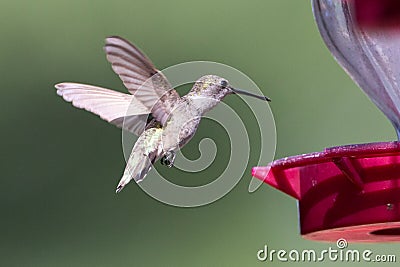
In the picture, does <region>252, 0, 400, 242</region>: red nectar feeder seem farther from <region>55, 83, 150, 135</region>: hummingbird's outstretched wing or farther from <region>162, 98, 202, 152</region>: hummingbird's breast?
<region>55, 83, 150, 135</region>: hummingbird's outstretched wing

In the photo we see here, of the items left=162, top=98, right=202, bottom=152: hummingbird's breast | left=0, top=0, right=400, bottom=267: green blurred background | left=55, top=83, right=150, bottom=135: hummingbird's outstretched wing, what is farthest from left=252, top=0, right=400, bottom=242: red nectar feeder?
left=0, top=0, right=400, bottom=267: green blurred background

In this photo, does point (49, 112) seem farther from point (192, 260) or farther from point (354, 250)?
point (354, 250)

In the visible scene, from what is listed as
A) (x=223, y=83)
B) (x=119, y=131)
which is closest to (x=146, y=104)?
(x=223, y=83)

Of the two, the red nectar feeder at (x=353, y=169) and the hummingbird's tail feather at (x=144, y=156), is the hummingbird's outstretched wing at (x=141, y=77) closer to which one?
the hummingbird's tail feather at (x=144, y=156)

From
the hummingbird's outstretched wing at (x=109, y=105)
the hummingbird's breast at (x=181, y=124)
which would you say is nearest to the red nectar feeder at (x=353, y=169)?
the hummingbird's breast at (x=181, y=124)

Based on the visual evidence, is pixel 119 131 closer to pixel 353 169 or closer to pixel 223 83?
pixel 223 83

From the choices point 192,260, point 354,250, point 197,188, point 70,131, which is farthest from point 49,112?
point 197,188
